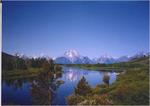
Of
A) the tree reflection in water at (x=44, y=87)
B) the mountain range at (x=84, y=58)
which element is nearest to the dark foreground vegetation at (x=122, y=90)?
the mountain range at (x=84, y=58)

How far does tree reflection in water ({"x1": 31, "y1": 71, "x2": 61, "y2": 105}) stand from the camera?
333 centimetres

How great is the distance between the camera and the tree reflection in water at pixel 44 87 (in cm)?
333

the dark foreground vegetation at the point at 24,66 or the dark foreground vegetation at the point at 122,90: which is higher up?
the dark foreground vegetation at the point at 24,66

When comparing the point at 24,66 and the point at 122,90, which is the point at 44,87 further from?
the point at 122,90

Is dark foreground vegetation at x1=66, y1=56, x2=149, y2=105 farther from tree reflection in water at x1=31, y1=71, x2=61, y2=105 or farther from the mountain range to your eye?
tree reflection in water at x1=31, y1=71, x2=61, y2=105

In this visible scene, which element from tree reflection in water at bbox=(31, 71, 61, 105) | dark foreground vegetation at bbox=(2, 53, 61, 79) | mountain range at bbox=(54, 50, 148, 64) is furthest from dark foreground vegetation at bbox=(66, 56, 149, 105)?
dark foreground vegetation at bbox=(2, 53, 61, 79)

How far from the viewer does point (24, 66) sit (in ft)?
11.1

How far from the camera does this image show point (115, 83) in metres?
3.30

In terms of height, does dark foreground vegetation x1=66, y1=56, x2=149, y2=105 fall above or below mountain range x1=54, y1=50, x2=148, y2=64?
below

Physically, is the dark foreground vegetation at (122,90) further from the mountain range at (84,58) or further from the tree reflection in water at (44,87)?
the tree reflection in water at (44,87)

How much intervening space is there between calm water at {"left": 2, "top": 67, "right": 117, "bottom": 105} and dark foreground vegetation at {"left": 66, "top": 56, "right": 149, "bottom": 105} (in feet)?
0.18

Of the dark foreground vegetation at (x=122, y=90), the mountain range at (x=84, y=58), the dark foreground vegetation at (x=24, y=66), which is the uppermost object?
the mountain range at (x=84, y=58)

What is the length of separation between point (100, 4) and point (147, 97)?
1.15 metres

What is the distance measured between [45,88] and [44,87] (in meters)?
0.02
